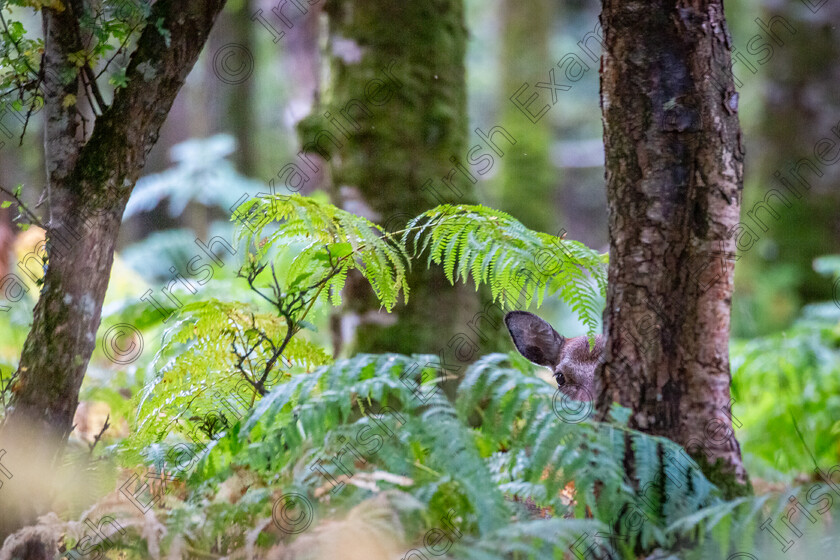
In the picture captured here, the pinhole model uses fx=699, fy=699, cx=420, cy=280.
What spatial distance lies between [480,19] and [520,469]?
21410 mm

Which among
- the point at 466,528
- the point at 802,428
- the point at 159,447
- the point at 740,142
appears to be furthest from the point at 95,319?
the point at 802,428

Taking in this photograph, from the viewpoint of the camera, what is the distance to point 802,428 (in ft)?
16.5

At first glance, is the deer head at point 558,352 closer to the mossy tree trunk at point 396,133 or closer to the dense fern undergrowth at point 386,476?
the mossy tree trunk at point 396,133

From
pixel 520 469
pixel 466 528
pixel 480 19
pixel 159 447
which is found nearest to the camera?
pixel 466 528

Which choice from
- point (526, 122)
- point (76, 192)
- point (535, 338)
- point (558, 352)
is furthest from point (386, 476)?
point (526, 122)

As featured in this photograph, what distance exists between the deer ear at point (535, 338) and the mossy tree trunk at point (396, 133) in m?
0.48

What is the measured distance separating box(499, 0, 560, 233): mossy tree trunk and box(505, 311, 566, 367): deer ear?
19.3 ft

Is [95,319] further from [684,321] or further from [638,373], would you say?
[684,321]

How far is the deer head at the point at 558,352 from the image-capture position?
3.67 m

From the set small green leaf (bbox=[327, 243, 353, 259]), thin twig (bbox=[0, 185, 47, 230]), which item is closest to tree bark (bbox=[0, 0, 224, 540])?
thin twig (bbox=[0, 185, 47, 230])

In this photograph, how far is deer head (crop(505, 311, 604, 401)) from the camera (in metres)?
3.67

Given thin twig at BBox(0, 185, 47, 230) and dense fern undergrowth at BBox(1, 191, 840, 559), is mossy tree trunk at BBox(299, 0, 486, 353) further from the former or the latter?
thin twig at BBox(0, 185, 47, 230)

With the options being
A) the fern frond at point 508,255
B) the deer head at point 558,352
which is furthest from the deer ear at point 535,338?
the fern frond at point 508,255

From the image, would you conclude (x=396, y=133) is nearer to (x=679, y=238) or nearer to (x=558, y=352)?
(x=558, y=352)
